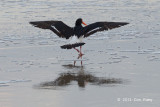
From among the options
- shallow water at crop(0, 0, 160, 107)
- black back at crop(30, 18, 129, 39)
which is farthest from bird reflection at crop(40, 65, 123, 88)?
black back at crop(30, 18, 129, 39)

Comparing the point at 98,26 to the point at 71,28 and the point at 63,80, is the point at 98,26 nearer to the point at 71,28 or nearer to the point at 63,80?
the point at 71,28

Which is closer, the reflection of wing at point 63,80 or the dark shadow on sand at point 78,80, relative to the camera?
the dark shadow on sand at point 78,80

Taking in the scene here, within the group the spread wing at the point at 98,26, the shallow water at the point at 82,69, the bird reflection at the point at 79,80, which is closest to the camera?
the shallow water at the point at 82,69

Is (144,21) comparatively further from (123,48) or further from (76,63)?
(76,63)

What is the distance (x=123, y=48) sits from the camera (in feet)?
41.5

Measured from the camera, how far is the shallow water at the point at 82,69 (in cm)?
713

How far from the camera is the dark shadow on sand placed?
8.21 metres

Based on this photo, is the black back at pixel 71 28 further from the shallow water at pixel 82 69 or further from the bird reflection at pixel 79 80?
the bird reflection at pixel 79 80

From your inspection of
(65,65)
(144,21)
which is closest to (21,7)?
(144,21)

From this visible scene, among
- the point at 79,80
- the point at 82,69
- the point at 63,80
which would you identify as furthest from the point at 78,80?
the point at 82,69

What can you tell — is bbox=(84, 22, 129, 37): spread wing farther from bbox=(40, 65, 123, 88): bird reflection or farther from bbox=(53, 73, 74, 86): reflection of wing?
bbox=(53, 73, 74, 86): reflection of wing

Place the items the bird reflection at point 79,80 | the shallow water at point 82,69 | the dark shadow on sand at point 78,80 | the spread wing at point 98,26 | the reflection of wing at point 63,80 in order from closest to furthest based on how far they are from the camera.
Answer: the shallow water at point 82,69, the dark shadow on sand at point 78,80, the bird reflection at point 79,80, the reflection of wing at point 63,80, the spread wing at point 98,26

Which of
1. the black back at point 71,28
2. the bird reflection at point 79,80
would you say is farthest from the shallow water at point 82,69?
the black back at point 71,28

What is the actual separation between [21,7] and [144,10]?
7.26m
